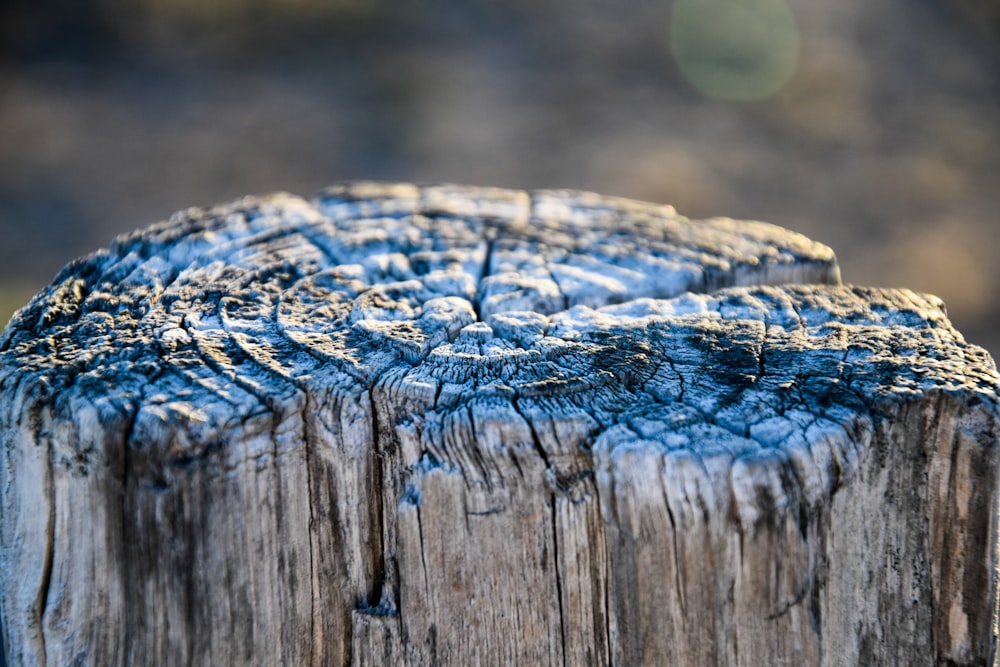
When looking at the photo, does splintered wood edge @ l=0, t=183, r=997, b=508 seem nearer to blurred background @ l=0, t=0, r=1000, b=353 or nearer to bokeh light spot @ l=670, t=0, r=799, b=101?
blurred background @ l=0, t=0, r=1000, b=353

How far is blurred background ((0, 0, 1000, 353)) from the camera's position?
20.7ft

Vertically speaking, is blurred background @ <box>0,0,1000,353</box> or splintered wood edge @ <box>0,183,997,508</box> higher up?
blurred background @ <box>0,0,1000,353</box>

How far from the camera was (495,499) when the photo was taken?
4.37ft

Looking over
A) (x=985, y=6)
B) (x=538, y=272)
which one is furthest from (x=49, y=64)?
(x=985, y=6)

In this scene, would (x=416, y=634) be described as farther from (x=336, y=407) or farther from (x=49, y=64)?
(x=49, y=64)

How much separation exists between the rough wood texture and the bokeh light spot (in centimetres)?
702

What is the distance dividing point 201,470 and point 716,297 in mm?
1091

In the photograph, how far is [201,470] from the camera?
4.32 ft

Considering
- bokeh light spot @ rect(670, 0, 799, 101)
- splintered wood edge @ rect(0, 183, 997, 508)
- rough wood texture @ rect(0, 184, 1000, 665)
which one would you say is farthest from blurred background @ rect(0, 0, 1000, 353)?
rough wood texture @ rect(0, 184, 1000, 665)

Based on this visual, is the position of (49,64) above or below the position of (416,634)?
above

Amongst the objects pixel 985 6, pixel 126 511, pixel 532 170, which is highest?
pixel 985 6

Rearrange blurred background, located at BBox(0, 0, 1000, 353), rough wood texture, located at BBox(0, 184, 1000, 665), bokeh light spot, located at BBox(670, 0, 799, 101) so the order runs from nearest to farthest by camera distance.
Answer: rough wood texture, located at BBox(0, 184, 1000, 665), blurred background, located at BBox(0, 0, 1000, 353), bokeh light spot, located at BBox(670, 0, 799, 101)

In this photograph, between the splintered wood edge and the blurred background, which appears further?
the blurred background

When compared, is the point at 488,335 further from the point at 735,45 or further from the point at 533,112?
the point at 735,45
